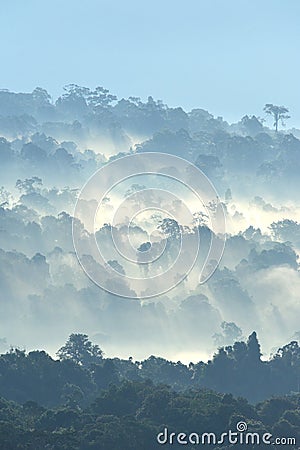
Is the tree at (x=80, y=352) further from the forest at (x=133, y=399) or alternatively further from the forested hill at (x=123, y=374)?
the forest at (x=133, y=399)

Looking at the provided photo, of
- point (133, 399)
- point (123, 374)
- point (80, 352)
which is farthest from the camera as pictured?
point (80, 352)

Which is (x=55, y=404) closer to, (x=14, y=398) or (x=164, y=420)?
(x=14, y=398)

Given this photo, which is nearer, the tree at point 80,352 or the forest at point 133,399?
the forest at point 133,399

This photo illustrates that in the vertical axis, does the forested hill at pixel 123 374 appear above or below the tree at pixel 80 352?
below

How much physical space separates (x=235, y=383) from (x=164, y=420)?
2972cm

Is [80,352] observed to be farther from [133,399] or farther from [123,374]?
[133,399]

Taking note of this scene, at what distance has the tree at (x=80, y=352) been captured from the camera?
486ft

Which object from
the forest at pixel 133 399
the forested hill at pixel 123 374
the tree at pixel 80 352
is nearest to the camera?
the forest at pixel 133 399

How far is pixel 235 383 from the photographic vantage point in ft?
464

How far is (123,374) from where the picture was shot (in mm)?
142375

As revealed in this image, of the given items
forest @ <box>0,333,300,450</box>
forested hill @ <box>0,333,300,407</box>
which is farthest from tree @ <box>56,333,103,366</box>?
forest @ <box>0,333,300,450</box>

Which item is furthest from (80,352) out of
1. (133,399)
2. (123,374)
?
(133,399)

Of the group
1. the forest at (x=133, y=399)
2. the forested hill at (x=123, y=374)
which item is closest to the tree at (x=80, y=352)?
the forested hill at (x=123, y=374)

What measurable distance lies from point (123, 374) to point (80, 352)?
30.0 ft
